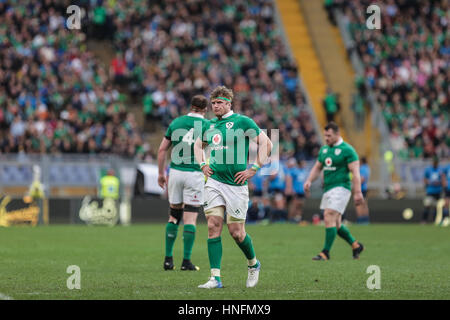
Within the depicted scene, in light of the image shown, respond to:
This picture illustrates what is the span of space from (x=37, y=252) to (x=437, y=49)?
28499 millimetres

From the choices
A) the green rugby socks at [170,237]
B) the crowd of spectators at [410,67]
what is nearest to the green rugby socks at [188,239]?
the green rugby socks at [170,237]

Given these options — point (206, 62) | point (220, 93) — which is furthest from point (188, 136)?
point (206, 62)

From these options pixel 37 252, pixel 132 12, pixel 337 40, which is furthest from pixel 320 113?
Answer: pixel 37 252

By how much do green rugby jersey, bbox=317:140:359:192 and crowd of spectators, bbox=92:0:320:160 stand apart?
1640 centimetres

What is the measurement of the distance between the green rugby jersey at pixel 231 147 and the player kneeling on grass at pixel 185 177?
2.50 m

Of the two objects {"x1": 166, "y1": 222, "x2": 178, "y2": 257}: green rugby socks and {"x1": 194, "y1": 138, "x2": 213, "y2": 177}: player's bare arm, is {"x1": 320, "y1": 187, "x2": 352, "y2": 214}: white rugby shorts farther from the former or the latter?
{"x1": 194, "y1": 138, "x2": 213, "y2": 177}: player's bare arm

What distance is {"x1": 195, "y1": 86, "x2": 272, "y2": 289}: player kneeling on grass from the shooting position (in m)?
10.9

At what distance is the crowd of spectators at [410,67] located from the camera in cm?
3712

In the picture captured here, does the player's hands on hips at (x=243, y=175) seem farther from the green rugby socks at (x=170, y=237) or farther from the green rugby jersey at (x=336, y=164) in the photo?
the green rugby jersey at (x=336, y=164)

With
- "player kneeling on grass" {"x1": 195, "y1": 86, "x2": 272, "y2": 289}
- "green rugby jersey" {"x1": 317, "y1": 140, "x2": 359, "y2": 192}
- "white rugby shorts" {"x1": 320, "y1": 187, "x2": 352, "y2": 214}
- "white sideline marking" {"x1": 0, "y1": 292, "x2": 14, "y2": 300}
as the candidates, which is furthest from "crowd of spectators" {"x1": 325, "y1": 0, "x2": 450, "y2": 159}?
"white sideline marking" {"x1": 0, "y1": 292, "x2": 14, "y2": 300}

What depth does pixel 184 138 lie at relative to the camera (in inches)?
539

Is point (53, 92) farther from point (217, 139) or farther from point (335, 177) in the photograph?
point (217, 139)
